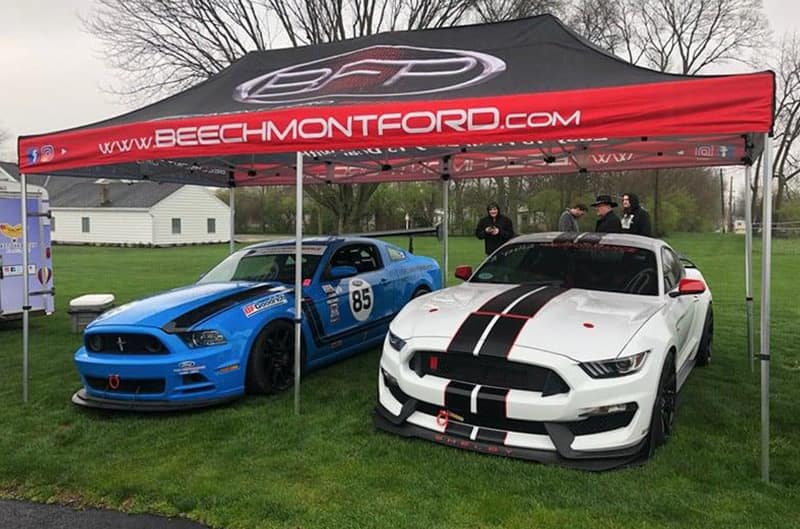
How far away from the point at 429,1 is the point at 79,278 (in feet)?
44.4

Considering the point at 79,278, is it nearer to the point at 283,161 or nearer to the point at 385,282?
the point at 283,161

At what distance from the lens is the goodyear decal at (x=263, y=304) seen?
5.18 meters

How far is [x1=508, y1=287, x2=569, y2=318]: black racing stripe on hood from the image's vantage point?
4166mm

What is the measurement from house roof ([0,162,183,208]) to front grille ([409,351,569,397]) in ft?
117

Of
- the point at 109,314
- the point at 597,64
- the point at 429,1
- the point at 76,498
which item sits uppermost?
the point at 429,1

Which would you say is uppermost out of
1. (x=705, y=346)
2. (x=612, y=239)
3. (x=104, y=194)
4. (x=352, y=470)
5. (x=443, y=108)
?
(x=104, y=194)

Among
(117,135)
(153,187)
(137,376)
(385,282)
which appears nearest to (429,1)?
(385,282)

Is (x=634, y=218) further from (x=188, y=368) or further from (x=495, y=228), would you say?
(x=188, y=368)

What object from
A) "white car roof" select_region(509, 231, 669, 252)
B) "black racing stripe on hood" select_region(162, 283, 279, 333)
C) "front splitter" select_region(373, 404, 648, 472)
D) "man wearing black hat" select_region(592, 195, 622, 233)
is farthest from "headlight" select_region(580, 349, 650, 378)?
"man wearing black hat" select_region(592, 195, 622, 233)

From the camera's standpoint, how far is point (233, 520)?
3.27 metres

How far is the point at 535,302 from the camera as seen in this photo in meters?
4.40

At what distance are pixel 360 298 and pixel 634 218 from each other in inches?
139

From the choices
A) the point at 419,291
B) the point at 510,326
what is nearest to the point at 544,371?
the point at 510,326

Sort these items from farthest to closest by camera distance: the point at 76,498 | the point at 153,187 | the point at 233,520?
the point at 153,187 < the point at 76,498 < the point at 233,520
